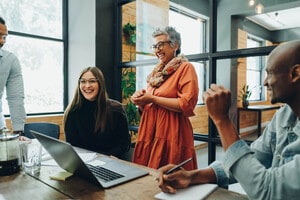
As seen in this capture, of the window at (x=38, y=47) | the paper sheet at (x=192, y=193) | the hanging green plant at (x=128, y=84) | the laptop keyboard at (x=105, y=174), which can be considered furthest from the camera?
the hanging green plant at (x=128, y=84)

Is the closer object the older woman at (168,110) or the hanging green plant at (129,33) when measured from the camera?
the older woman at (168,110)

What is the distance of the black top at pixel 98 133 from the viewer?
6.54ft

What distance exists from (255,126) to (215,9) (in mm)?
1240

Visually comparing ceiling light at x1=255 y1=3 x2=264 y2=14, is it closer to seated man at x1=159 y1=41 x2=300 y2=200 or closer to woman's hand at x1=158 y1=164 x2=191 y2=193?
seated man at x1=159 y1=41 x2=300 y2=200

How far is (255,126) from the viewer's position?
8.37 ft

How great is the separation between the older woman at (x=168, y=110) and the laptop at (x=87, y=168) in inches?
24.0

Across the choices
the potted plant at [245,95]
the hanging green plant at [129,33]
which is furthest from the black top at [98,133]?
the hanging green plant at [129,33]

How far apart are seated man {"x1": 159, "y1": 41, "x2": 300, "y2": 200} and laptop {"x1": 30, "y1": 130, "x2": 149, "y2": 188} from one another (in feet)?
0.71

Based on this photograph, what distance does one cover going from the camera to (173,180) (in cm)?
99

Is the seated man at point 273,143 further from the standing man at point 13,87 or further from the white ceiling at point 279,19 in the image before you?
the standing man at point 13,87

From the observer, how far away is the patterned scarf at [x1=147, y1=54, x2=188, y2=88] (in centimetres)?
193

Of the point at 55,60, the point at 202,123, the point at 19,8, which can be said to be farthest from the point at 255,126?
the point at 19,8

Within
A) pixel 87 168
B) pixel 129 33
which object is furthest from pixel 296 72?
pixel 129 33

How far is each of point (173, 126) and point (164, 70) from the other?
1.41ft
